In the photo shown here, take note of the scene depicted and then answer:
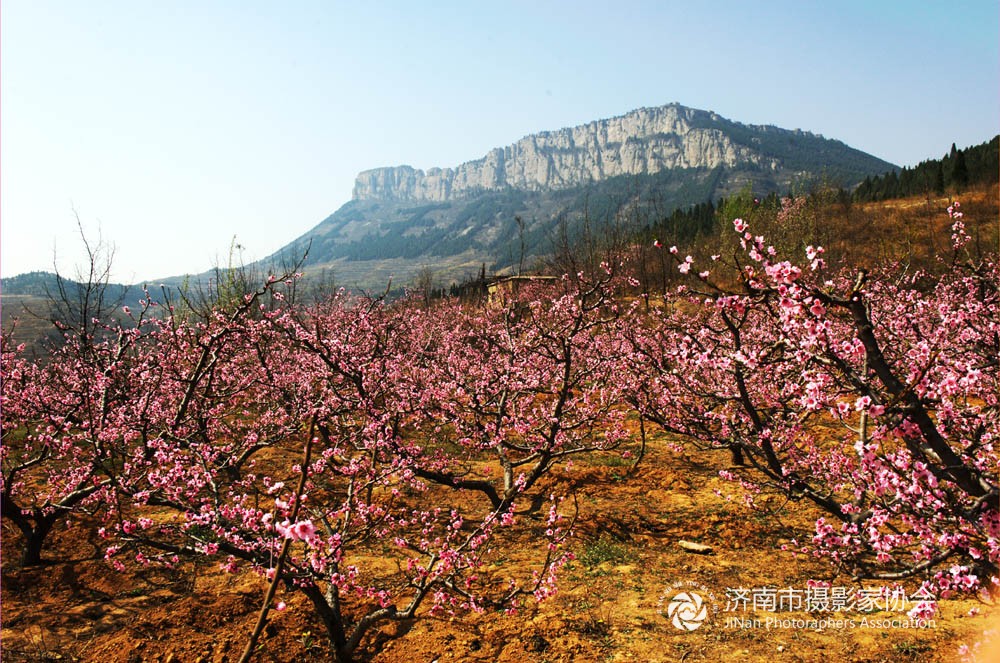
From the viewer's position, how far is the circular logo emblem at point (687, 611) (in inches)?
225

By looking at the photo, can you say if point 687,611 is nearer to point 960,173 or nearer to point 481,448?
point 481,448

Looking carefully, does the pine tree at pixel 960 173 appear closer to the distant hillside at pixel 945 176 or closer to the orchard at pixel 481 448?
the distant hillside at pixel 945 176

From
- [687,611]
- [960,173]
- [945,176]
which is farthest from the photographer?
[945,176]

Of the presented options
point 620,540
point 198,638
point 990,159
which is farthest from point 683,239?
point 198,638

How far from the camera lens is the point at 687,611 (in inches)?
234

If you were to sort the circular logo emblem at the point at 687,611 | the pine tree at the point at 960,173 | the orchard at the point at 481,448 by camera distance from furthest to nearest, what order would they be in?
the pine tree at the point at 960,173, the circular logo emblem at the point at 687,611, the orchard at the point at 481,448

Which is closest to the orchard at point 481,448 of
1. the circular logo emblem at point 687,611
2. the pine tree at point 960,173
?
the circular logo emblem at point 687,611

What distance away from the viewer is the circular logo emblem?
573cm

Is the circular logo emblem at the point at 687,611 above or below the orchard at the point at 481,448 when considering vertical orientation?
below

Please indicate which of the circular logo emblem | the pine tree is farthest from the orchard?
A: the pine tree

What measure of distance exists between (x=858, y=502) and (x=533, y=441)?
27.5 ft

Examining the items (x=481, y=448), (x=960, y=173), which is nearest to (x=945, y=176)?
(x=960, y=173)

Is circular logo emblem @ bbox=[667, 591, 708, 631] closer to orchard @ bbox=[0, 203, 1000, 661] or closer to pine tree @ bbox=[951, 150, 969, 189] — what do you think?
orchard @ bbox=[0, 203, 1000, 661]

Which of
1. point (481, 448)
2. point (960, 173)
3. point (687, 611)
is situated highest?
point (960, 173)
